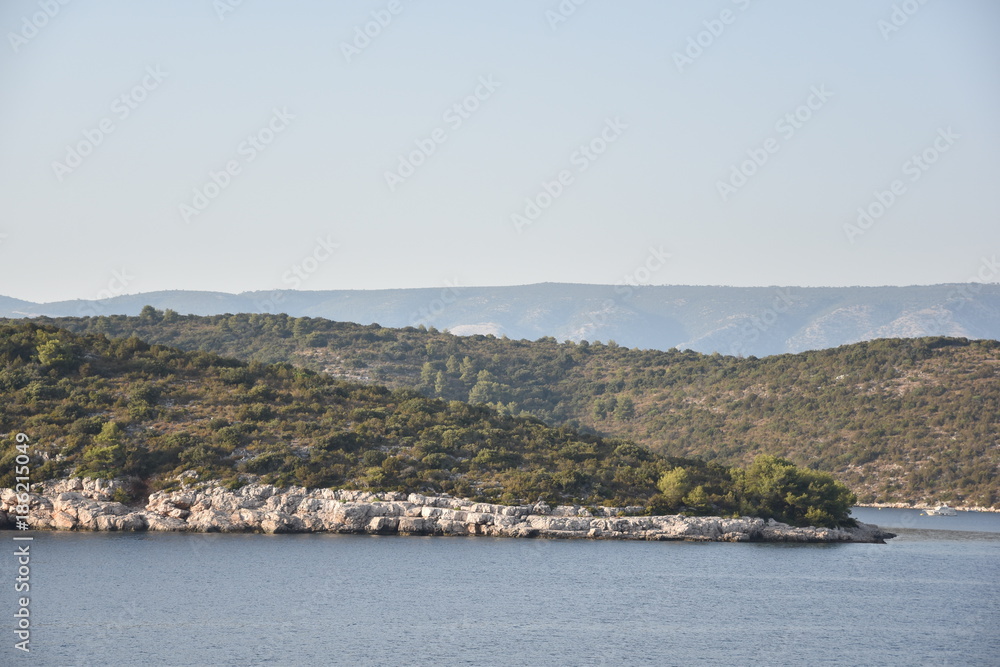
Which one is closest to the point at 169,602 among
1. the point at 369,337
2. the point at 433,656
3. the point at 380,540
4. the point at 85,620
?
the point at 85,620

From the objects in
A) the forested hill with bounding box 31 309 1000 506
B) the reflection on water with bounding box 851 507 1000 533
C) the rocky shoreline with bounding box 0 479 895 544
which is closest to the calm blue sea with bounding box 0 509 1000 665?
the rocky shoreline with bounding box 0 479 895 544

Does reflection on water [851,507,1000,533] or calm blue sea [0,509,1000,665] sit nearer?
calm blue sea [0,509,1000,665]

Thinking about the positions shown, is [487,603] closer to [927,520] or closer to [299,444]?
[299,444]

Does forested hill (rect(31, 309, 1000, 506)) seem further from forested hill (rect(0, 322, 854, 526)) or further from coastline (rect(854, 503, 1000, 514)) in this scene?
forested hill (rect(0, 322, 854, 526))

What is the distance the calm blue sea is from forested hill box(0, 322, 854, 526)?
5996 mm

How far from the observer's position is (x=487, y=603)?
1654 inches

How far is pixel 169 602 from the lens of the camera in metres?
39.9

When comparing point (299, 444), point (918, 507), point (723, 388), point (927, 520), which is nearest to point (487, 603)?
point (299, 444)

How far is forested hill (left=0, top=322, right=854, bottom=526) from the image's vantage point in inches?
2457

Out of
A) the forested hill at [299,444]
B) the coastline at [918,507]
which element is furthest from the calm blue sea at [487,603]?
the coastline at [918,507]

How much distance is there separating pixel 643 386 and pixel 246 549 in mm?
91545

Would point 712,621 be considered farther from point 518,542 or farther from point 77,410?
point 77,410

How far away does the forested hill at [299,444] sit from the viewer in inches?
2457

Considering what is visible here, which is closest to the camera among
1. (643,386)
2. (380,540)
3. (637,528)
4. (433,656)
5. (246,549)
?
(433,656)
